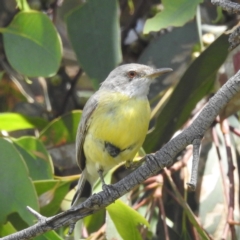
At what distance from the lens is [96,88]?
3.21 meters

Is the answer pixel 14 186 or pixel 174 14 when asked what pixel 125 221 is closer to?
pixel 14 186

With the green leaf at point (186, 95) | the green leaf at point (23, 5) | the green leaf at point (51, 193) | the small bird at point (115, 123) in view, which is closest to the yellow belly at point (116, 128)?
the small bird at point (115, 123)

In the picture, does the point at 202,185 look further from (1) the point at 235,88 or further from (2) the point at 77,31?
(1) the point at 235,88

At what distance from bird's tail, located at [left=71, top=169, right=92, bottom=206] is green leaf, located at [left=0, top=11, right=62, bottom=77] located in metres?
0.53

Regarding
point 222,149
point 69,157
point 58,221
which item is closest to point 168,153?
point 58,221

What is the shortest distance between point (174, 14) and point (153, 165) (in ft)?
2.90

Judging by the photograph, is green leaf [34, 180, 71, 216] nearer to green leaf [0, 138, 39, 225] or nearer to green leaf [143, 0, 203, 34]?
green leaf [0, 138, 39, 225]

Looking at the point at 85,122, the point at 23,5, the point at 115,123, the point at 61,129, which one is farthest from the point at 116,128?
the point at 23,5

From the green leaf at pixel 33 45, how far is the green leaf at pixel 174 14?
0.65m

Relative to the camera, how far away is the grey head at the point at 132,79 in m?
2.72

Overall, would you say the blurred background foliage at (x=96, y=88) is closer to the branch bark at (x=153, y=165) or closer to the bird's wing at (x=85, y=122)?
the bird's wing at (x=85, y=122)

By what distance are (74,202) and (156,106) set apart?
0.69 metres

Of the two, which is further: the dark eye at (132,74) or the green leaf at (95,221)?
the green leaf at (95,221)

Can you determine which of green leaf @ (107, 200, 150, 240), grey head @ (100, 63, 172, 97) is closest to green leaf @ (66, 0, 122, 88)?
grey head @ (100, 63, 172, 97)
